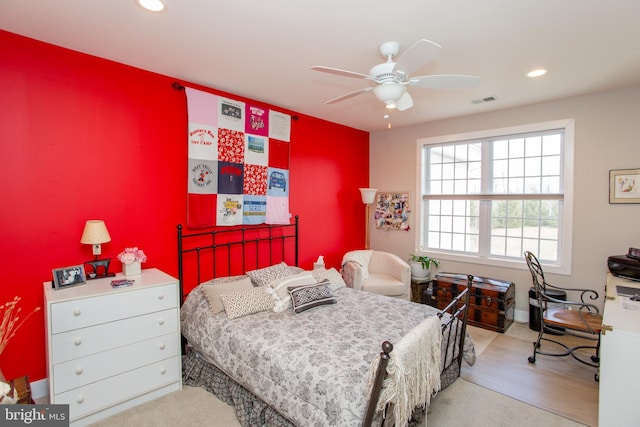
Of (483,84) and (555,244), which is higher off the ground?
(483,84)

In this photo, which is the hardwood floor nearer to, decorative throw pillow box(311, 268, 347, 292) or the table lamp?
decorative throw pillow box(311, 268, 347, 292)

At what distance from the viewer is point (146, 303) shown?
2.35 meters

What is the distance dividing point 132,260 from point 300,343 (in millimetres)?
1518

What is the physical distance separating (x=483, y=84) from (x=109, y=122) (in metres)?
3.44

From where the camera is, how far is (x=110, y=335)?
2191mm

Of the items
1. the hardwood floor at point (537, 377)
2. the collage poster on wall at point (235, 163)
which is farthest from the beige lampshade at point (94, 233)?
the hardwood floor at point (537, 377)

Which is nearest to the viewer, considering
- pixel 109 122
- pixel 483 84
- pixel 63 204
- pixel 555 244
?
pixel 63 204

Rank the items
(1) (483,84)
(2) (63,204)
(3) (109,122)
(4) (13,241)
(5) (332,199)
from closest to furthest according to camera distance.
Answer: (4) (13,241) → (2) (63,204) → (3) (109,122) → (1) (483,84) → (5) (332,199)

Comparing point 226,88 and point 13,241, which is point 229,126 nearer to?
point 226,88

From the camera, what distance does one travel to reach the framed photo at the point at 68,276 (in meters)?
2.20

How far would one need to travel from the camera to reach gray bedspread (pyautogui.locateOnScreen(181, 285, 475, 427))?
1722 millimetres

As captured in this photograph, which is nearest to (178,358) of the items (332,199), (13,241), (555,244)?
(13,241)

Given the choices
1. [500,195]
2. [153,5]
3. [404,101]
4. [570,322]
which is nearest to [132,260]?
[153,5]

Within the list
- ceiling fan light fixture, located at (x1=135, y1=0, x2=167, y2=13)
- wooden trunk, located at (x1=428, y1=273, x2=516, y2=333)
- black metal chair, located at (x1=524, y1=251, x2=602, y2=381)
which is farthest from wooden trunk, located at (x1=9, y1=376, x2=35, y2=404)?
wooden trunk, located at (x1=428, y1=273, x2=516, y2=333)
